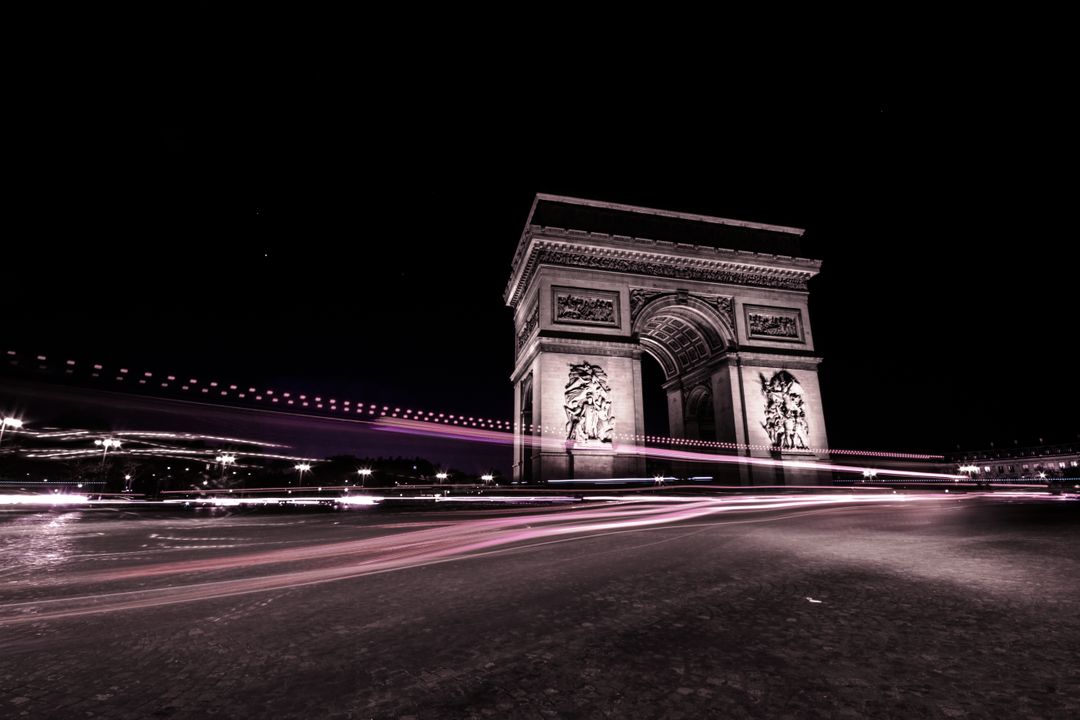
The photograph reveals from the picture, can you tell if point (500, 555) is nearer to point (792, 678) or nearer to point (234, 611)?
point (234, 611)

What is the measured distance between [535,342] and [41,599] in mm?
17853

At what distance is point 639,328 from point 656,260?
3.22m

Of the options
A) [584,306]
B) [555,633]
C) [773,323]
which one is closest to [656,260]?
[584,306]

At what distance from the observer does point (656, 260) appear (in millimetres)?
22406

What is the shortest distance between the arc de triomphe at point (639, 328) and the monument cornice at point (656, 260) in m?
0.05

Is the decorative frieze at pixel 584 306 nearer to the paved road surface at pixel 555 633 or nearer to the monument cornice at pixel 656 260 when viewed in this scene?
the monument cornice at pixel 656 260

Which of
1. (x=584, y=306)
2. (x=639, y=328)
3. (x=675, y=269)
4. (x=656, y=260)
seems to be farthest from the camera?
(x=675, y=269)

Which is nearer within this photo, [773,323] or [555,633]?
[555,633]

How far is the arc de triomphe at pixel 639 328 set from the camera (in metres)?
19.5

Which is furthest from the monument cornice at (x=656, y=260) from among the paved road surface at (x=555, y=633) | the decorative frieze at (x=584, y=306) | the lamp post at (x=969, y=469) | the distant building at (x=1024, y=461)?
the lamp post at (x=969, y=469)

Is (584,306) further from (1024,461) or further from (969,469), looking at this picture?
(1024,461)

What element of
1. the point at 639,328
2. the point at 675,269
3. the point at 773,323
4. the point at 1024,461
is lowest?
the point at 1024,461

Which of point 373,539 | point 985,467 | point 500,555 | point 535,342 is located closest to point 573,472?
point 535,342

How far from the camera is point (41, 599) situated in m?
3.35
